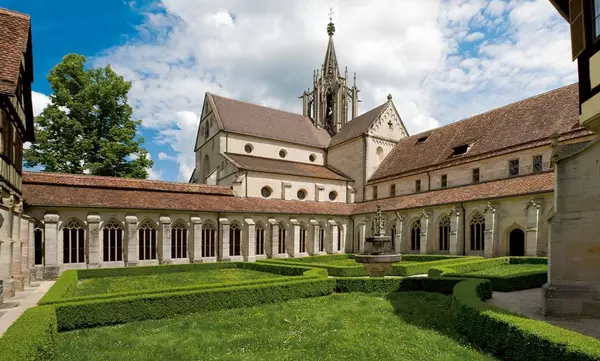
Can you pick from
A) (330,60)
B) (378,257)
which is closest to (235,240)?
(378,257)

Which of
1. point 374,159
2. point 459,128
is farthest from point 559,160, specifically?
point 374,159

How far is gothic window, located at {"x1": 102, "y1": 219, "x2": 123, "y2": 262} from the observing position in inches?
990

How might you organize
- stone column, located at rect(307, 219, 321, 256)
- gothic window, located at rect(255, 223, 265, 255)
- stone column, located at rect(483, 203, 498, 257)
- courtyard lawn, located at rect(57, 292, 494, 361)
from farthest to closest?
stone column, located at rect(307, 219, 321, 256) < gothic window, located at rect(255, 223, 265, 255) < stone column, located at rect(483, 203, 498, 257) < courtyard lawn, located at rect(57, 292, 494, 361)

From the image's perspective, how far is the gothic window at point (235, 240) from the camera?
3023cm

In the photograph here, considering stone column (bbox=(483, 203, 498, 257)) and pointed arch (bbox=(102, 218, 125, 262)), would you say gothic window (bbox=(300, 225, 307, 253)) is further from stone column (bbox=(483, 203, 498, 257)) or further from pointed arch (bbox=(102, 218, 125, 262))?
stone column (bbox=(483, 203, 498, 257))

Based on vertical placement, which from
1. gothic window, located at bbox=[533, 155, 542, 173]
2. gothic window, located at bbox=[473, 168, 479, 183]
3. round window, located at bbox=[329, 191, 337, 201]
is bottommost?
round window, located at bbox=[329, 191, 337, 201]

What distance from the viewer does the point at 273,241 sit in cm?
3138

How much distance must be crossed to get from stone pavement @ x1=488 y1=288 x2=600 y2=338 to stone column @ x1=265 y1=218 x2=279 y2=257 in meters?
19.1

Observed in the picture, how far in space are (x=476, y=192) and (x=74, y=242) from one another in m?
28.3

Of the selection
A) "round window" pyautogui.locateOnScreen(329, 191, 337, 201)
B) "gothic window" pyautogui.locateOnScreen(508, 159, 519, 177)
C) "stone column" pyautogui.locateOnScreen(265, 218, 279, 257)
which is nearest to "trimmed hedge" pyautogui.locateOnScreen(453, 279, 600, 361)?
"gothic window" pyautogui.locateOnScreen(508, 159, 519, 177)

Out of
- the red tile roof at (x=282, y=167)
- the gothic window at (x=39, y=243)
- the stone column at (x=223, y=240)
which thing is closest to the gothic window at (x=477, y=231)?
the red tile roof at (x=282, y=167)

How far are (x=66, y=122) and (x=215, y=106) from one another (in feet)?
45.3

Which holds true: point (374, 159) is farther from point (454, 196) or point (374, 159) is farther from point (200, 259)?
point (200, 259)

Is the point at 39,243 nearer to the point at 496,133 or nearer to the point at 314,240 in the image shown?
the point at 314,240
